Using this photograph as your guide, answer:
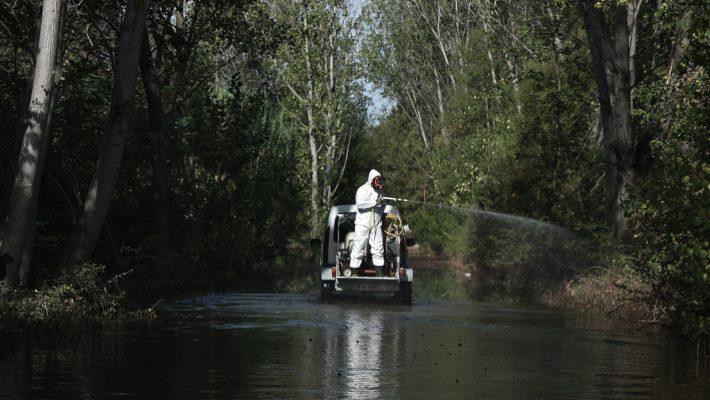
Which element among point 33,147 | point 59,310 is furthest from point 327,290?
point 59,310

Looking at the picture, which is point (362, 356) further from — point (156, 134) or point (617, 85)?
point (156, 134)

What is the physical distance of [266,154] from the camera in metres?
38.0

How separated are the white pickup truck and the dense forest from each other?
3.41 metres

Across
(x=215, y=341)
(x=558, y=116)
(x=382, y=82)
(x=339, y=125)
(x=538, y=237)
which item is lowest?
(x=215, y=341)

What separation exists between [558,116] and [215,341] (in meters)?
15.8

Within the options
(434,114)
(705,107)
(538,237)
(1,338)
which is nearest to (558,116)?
(538,237)

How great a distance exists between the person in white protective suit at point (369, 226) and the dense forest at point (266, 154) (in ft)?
12.8

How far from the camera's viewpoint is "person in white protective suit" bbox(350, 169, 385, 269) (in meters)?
22.3

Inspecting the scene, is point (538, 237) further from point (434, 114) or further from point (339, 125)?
point (434, 114)

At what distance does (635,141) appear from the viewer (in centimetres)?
2416

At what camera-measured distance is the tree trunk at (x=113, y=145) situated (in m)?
18.5

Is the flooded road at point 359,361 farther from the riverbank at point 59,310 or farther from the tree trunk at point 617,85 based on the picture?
the tree trunk at point 617,85

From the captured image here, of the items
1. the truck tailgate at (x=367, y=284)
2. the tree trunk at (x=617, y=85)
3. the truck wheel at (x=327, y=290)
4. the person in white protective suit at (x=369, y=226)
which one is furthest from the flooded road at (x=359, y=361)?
the tree trunk at (x=617, y=85)

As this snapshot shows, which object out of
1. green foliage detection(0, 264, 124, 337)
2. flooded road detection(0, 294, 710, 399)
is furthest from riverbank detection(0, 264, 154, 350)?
flooded road detection(0, 294, 710, 399)
